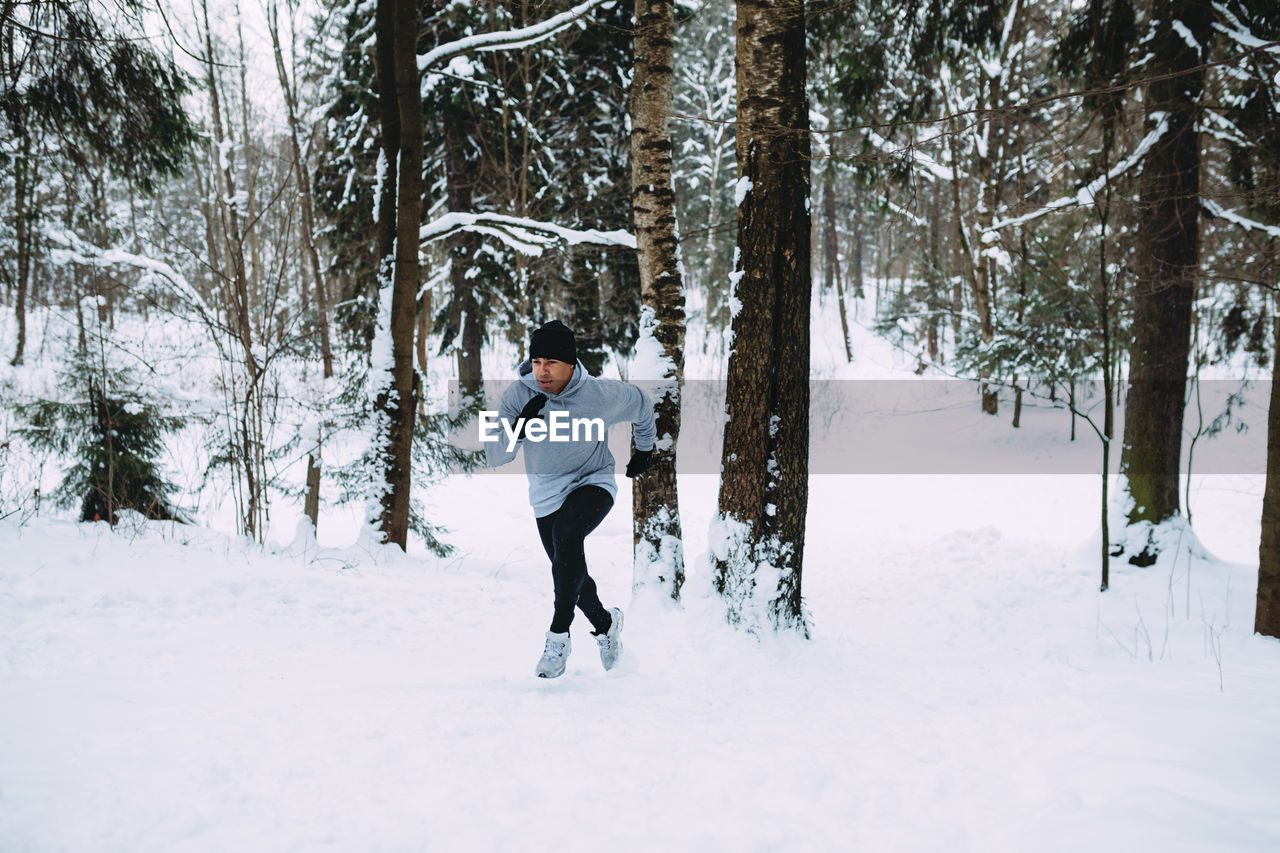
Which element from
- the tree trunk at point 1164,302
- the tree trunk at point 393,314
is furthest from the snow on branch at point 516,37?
the tree trunk at point 1164,302

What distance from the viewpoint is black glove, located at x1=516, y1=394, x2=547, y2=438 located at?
3535mm

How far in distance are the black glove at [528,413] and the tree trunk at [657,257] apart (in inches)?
69.9

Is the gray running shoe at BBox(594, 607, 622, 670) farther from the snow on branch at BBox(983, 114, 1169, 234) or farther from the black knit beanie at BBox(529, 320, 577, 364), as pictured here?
the snow on branch at BBox(983, 114, 1169, 234)

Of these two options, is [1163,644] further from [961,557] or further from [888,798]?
[888,798]

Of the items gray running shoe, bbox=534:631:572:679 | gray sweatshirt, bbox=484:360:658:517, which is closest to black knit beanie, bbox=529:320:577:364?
gray sweatshirt, bbox=484:360:658:517

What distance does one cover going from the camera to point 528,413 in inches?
139

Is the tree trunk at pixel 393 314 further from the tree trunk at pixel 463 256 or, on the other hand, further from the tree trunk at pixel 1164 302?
the tree trunk at pixel 1164 302

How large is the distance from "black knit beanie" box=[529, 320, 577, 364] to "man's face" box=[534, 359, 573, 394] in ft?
0.09

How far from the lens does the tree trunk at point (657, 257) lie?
17.3 feet

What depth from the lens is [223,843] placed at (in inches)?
76.6

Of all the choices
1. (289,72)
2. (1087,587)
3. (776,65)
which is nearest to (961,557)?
(1087,587)

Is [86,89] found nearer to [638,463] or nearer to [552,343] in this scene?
[552,343]

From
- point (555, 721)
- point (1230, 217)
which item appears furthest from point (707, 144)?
point (555, 721)

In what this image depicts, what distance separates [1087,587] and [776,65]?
6.38 metres
